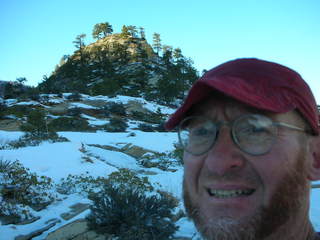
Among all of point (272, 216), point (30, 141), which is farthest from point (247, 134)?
point (30, 141)

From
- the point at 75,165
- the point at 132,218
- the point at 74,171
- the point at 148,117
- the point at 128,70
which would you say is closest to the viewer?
the point at 132,218

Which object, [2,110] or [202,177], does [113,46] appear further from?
[202,177]

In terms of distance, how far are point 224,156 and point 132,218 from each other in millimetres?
2891

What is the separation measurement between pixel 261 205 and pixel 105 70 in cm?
6154

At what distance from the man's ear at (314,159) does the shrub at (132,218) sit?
106 inches

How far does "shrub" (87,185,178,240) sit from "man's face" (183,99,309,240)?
2516mm

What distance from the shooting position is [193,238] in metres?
3.73

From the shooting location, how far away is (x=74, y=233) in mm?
4215

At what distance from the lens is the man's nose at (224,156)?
4.22ft

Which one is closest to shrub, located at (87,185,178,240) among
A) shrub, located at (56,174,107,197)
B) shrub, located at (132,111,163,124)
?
shrub, located at (56,174,107,197)

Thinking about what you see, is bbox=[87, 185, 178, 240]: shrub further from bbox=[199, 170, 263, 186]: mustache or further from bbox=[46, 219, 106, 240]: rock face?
bbox=[199, 170, 263, 186]: mustache

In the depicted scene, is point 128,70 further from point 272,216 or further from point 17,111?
point 272,216

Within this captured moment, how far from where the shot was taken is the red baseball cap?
1.26 meters

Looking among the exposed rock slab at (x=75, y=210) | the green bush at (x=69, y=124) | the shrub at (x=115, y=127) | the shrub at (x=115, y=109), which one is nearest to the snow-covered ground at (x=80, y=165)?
the exposed rock slab at (x=75, y=210)
